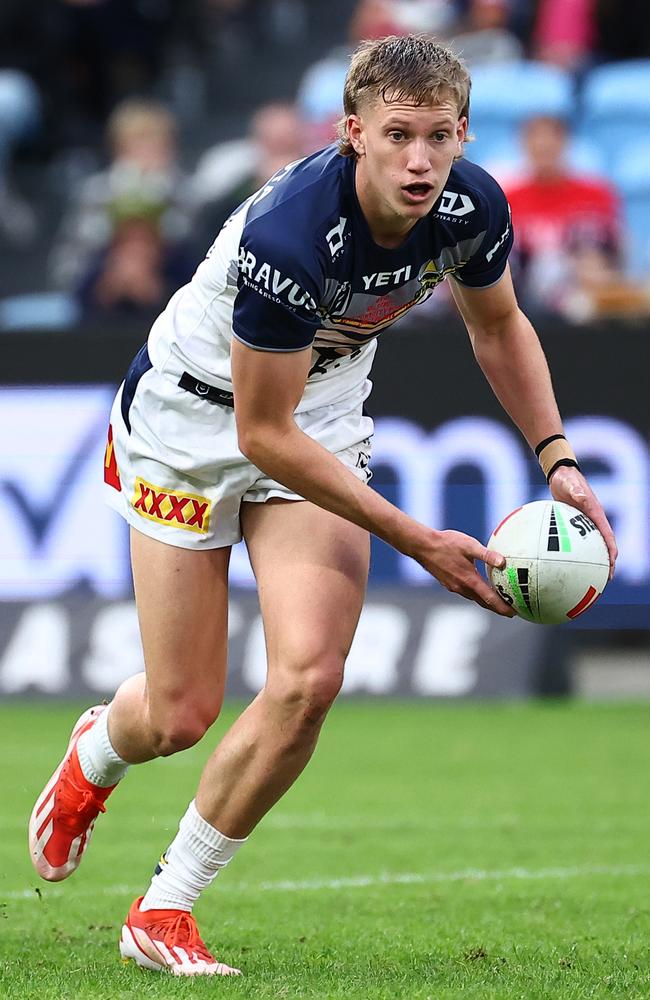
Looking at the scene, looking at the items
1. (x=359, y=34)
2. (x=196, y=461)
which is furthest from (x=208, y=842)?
(x=359, y=34)

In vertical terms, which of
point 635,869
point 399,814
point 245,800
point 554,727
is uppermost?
point 245,800

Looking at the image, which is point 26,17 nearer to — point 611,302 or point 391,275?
point 611,302

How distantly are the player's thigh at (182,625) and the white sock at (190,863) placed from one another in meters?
0.34

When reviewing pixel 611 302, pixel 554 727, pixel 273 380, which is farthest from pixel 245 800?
pixel 611 302

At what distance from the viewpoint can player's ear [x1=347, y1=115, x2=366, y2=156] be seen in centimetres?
462

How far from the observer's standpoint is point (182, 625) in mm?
5145

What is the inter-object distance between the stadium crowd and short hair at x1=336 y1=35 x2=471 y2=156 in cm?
771

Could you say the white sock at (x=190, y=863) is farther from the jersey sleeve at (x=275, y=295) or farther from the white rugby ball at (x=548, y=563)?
the jersey sleeve at (x=275, y=295)

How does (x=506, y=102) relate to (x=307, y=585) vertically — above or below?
below

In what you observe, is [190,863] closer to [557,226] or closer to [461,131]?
[461,131]

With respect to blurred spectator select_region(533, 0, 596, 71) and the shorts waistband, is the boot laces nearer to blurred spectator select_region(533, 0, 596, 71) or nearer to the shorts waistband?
the shorts waistband

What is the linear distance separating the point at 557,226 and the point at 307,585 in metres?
8.25

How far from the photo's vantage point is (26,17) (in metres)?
17.3

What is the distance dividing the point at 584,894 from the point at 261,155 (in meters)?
8.70
